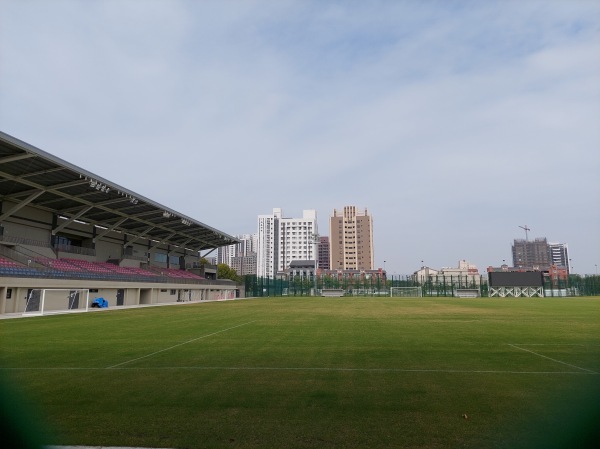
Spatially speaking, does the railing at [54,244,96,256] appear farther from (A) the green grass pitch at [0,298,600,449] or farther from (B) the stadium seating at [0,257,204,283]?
(A) the green grass pitch at [0,298,600,449]

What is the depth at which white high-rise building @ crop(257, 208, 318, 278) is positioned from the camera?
186625mm

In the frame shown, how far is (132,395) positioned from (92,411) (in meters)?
0.98

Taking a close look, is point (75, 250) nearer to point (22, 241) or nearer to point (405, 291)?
point (22, 241)

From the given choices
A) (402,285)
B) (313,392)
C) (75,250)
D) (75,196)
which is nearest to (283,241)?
(402,285)

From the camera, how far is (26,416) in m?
6.00

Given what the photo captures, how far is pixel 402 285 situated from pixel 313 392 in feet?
250

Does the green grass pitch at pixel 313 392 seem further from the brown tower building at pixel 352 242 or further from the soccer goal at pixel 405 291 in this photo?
the brown tower building at pixel 352 242

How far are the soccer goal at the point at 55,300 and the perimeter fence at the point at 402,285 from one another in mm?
47958

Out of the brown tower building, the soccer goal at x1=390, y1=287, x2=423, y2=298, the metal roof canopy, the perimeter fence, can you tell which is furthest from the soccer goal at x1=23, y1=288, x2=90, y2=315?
the brown tower building

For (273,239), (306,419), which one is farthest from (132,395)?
(273,239)

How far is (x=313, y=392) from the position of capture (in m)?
7.22

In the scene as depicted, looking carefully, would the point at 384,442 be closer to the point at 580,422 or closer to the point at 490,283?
the point at 580,422

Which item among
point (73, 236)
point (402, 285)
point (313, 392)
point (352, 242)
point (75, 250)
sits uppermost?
point (352, 242)

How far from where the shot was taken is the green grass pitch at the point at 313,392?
5.17 m
